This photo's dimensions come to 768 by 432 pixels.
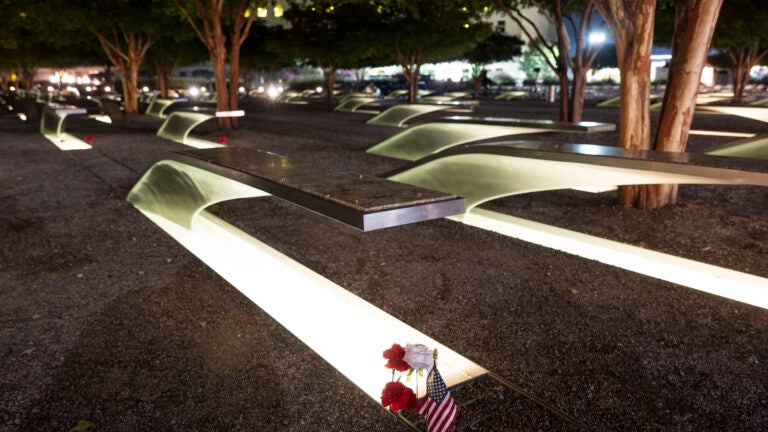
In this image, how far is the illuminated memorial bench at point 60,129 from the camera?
42.9ft

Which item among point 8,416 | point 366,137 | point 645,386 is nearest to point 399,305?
point 645,386

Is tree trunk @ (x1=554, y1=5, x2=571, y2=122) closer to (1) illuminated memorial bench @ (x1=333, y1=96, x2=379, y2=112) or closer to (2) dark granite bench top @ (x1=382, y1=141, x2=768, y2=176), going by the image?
(2) dark granite bench top @ (x1=382, y1=141, x2=768, y2=176)

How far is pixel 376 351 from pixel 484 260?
74.3 inches

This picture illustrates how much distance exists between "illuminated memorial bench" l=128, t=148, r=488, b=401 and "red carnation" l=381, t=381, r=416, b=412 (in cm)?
48

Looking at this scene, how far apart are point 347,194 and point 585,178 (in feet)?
7.29

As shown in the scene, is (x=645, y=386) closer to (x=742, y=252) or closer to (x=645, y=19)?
(x=742, y=252)

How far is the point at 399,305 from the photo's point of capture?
391 cm

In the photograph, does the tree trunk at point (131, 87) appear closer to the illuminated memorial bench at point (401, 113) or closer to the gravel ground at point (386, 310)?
the illuminated memorial bench at point (401, 113)

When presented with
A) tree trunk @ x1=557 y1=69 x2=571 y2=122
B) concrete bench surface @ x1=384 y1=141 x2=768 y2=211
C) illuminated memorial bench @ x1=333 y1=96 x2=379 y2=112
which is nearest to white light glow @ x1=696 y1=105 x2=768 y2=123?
tree trunk @ x1=557 y1=69 x2=571 y2=122

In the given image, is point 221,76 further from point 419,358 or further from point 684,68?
point 419,358

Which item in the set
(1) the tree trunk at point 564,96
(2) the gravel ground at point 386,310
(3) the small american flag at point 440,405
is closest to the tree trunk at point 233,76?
(1) the tree trunk at point 564,96

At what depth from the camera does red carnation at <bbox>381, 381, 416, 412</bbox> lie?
7.50 feet

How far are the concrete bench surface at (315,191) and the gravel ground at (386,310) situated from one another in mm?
653

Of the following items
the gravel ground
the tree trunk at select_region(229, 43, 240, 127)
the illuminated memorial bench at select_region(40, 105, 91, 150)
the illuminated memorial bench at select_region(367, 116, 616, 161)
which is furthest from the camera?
the tree trunk at select_region(229, 43, 240, 127)
